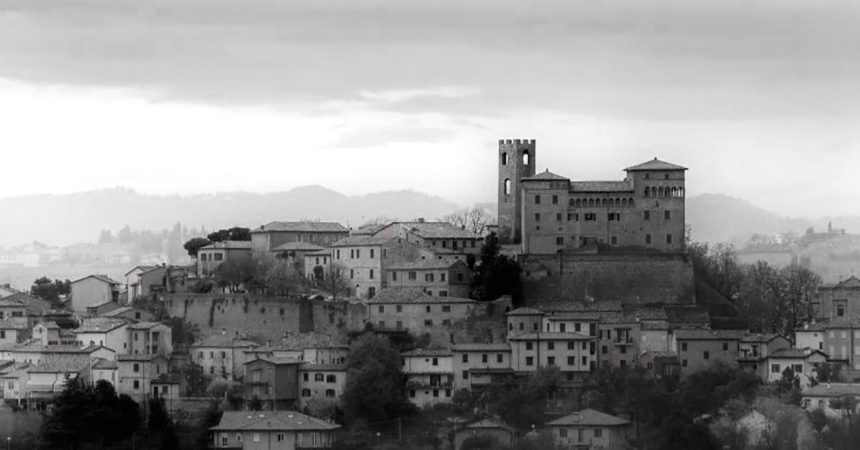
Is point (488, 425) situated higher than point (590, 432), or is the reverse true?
point (488, 425)

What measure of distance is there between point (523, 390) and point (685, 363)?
186 inches

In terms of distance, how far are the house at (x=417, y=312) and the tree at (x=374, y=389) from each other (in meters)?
2.64

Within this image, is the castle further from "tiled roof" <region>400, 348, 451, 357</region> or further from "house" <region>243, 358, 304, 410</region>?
"house" <region>243, 358, 304, 410</region>

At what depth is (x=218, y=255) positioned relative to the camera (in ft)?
210

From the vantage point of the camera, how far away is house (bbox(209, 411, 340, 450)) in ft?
175

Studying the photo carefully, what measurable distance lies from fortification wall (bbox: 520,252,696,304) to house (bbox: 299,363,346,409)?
6774 millimetres

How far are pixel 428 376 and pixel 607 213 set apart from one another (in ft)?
28.6

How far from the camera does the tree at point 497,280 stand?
58.3 m

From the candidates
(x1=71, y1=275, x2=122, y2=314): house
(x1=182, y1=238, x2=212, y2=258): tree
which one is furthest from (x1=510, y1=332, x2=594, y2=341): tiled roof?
(x1=182, y1=238, x2=212, y2=258): tree

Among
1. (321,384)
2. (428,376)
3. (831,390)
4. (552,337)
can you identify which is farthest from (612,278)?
(321,384)

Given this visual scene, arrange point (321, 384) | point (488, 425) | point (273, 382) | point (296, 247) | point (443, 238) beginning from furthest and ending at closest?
1. point (296, 247)
2. point (443, 238)
3. point (321, 384)
4. point (273, 382)
5. point (488, 425)

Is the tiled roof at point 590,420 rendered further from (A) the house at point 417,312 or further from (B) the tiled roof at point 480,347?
(A) the house at point 417,312

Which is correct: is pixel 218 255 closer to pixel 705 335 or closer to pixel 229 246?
pixel 229 246

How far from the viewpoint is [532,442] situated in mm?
52031
